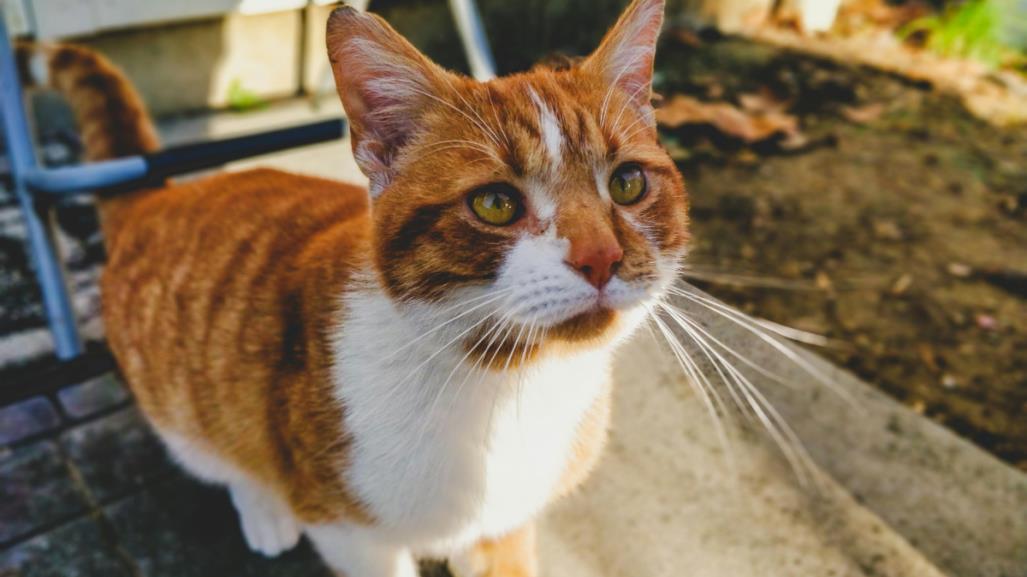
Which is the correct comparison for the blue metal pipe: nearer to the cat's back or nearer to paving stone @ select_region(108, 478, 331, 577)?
the cat's back

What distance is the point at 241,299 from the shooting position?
1.47 m

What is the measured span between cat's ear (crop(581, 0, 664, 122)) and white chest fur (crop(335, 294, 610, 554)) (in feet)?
1.44

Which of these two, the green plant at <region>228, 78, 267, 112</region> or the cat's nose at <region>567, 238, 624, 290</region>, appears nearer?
the cat's nose at <region>567, 238, 624, 290</region>

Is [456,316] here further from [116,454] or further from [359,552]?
[116,454]

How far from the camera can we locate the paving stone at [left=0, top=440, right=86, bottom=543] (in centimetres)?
160

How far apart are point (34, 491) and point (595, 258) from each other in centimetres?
146

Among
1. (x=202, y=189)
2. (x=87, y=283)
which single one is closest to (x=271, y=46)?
(x=87, y=283)

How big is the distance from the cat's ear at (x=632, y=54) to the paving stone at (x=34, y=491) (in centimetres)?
146

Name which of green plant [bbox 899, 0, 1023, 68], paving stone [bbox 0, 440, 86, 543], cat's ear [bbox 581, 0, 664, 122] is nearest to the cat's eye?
cat's ear [bbox 581, 0, 664, 122]

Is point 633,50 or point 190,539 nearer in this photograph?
point 633,50

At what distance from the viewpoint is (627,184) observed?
3.70 ft

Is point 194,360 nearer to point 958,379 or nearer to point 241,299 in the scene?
point 241,299

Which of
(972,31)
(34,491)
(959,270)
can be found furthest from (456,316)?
(972,31)

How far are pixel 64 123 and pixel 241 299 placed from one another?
2.28 m
